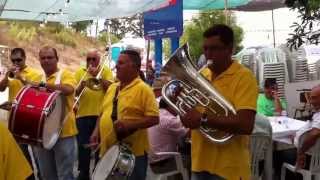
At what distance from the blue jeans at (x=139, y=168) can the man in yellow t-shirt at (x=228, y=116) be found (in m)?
0.90

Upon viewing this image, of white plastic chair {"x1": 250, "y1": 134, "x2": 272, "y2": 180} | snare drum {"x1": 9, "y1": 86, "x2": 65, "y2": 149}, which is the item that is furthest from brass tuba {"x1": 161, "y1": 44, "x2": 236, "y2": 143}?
white plastic chair {"x1": 250, "y1": 134, "x2": 272, "y2": 180}

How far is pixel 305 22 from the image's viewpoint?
12.9 ft

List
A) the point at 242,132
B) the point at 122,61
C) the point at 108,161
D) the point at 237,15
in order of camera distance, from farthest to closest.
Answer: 1. the point at 237,15
2. the point at 122,61
3. the point at 108,161
4. the point at 242,132

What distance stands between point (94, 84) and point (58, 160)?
58.7 inches

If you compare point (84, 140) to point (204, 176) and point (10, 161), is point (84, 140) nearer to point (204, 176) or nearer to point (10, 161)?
point (204, 176)

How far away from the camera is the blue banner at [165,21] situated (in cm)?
764

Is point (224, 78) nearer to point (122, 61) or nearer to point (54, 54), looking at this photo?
point (122, 61)

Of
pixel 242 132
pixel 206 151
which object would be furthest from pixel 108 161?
pixel 242 132

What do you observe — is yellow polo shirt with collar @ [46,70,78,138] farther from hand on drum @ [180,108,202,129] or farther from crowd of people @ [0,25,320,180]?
hand on drum @ [180,108,202,129]

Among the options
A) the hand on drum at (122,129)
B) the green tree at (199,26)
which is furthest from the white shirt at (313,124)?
the green tree at (199,26)

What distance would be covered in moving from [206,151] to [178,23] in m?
4.89

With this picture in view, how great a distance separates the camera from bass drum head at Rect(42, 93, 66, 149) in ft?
15.2

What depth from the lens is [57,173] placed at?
495 centimetres

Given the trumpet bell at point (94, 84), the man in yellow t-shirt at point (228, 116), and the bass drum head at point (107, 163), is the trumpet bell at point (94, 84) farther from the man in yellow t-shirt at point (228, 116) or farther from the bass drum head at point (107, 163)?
the man in yellow t-shirt at point (228, 116)
